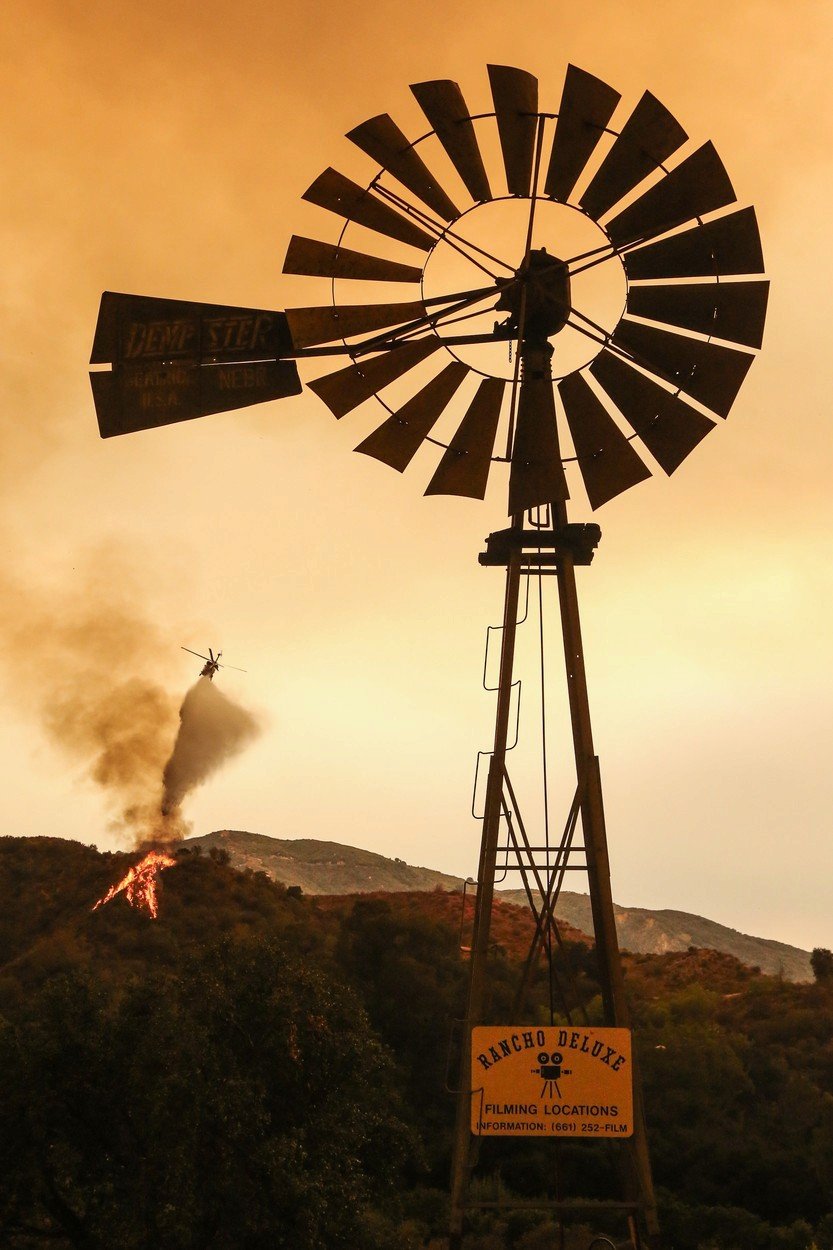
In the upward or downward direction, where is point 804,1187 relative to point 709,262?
downward

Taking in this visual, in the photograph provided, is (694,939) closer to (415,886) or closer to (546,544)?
(415,886)

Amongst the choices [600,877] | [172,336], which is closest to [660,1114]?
[600,877]

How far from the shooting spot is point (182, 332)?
481 inches

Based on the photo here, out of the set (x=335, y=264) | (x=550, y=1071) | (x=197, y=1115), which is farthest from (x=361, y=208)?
(x=197, y=1115)

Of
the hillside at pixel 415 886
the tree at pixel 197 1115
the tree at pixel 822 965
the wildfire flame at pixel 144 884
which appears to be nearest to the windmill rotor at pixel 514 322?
the tree at pixel 197 1115

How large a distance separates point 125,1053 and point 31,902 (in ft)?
149

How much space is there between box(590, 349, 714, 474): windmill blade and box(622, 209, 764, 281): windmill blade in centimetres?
106

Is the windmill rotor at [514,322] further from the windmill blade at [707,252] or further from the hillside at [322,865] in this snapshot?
the hillside at [322,865]

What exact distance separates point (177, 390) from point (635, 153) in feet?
16.8

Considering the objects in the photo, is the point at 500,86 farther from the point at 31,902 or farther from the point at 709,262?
the point at 31,902

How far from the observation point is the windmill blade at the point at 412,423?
1276 centimetres

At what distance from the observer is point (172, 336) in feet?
40.0

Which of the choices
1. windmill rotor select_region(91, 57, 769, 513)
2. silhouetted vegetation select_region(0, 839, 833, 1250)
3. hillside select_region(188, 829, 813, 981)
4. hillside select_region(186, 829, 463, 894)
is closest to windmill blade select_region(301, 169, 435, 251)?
windmill rotor select_region(91, 57, 769, 513)

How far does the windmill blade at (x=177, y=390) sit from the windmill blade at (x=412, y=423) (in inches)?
41.6
